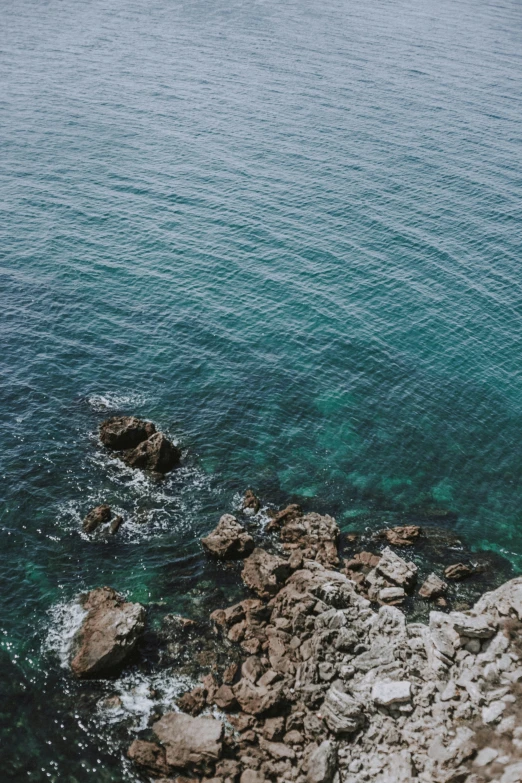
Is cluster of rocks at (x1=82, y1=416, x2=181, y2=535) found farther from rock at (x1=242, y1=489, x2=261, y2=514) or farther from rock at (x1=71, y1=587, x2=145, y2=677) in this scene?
rock at (x1=71, y1=587, x2=145, y2=677)

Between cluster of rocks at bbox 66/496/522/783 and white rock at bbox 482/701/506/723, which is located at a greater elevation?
white rock at bbox 482/701/506/723

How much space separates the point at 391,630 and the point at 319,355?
42.2m

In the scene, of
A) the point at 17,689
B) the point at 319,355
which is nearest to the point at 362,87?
the point at 319,355

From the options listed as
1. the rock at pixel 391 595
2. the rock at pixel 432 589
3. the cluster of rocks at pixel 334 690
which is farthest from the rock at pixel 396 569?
the rock at pixel 432 589

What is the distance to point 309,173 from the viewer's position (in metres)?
125

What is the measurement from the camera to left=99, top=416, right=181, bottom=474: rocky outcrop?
63750 mm

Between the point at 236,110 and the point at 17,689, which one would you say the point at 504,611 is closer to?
the point at 17,689

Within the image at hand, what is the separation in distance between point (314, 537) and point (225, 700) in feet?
56.2

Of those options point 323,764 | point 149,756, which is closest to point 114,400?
point 149,756

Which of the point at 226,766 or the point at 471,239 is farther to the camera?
the point at 471,239

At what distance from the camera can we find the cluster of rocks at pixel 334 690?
130 feet

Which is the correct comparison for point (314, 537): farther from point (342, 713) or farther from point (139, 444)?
point (139, 444)

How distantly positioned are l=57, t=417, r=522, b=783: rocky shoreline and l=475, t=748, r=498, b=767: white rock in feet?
0.23

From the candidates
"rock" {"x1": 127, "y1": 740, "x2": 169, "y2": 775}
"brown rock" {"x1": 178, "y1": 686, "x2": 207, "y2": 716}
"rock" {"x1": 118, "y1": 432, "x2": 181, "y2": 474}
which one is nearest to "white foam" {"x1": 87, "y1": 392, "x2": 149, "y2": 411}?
"rock" {"x1": 118, "y1": 432, "x2": 181, "y2": 474}
